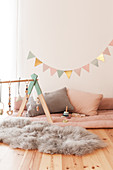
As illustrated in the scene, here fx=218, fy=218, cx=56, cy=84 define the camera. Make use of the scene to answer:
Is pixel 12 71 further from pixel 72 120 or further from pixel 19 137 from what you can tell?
pixel 19 137

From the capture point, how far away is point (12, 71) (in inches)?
137

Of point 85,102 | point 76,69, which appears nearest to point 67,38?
point 76,69

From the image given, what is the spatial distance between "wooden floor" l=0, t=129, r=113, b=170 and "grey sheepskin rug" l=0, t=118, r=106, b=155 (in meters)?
0.06

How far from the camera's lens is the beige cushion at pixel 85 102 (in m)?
3.00

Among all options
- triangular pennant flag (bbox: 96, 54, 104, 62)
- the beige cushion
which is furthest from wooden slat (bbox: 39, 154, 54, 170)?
triangular pennant flag (bbox: 96, 54, 104, 62)

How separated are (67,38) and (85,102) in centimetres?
108

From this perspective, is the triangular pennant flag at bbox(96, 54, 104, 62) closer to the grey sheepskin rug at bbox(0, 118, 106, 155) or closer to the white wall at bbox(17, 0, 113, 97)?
the white wall at bbox(17, 0, 113, 97)

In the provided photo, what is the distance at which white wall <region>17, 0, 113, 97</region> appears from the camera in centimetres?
341

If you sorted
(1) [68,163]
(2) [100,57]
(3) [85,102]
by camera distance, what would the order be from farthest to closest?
(2) [100,57]
(3) [85,102]
(1) [68,163]

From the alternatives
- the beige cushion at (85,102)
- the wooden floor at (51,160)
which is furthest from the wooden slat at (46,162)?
the beige cushion at (85,102)

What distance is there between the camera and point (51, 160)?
1.56 m

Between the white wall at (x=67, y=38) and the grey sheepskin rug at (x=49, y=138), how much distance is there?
1.42m

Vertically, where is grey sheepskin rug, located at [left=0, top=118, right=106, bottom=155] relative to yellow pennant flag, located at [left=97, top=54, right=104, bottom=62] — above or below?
below

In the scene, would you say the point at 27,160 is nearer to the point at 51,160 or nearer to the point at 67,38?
the point at 51,160
